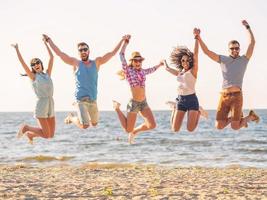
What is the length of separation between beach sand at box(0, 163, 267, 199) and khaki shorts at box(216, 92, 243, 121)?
7.72 m

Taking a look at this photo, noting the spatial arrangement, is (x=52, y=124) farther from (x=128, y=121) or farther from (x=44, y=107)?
(x=128, y=121)

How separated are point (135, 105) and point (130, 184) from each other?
11.5 metres

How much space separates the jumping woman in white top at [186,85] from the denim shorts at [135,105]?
2.90ft

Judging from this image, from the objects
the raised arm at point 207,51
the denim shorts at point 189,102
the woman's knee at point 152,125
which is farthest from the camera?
the woman's knee at point 152,125

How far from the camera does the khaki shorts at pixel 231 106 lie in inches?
481

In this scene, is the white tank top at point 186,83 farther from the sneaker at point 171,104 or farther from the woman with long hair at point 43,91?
the woman with long hair at point 43,91

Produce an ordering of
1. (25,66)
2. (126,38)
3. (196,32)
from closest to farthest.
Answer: (196,32) → (126,38) → (25,66)

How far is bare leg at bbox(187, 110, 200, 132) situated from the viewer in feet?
40.6

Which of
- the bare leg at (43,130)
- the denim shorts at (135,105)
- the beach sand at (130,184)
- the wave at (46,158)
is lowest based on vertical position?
the wave at (46,158)

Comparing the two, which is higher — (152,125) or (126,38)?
(126,38)

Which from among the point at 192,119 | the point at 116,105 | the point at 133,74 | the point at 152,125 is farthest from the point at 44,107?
the point at 192,119

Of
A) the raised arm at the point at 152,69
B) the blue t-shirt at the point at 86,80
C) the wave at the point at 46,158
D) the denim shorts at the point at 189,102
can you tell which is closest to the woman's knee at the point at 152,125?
the denim shorts at the point at 189,102

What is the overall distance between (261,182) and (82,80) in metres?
15.7

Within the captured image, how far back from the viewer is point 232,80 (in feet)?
39.4
